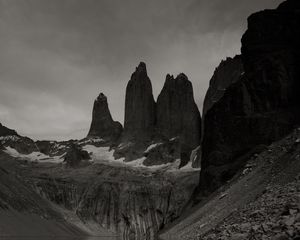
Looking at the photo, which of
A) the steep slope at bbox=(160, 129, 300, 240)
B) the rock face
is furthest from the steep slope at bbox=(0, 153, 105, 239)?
the steep slope at bbox=(160, 129, 300, 240)

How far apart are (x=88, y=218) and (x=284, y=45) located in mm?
115738

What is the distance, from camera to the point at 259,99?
94.0m

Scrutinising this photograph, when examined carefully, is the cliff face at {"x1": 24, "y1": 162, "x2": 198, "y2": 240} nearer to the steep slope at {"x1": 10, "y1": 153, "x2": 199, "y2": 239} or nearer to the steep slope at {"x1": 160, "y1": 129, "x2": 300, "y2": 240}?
the steep slope at {"x1": 10, "y1": 153, "x2": 199, "y2": 239}

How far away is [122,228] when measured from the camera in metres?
185

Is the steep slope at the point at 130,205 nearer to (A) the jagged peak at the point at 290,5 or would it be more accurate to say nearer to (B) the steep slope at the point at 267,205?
(A) the jagged peak at the point at 290,5

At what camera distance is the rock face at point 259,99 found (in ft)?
290

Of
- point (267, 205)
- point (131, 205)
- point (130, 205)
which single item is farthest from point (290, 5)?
point (130, 205)

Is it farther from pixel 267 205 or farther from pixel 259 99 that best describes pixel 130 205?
pixel 267 205

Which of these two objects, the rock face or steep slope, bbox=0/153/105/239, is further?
steep slope, bbox=0/153/105/239

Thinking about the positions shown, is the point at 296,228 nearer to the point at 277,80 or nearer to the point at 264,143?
the point at 264,143

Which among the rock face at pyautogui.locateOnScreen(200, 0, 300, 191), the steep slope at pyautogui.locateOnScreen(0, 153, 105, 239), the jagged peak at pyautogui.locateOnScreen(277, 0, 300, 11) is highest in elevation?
the jagged peak at pyautogui.locateOnScreen(277, 0, 300, 11)

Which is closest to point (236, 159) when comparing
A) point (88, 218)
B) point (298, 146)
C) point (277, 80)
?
point (277, 80)

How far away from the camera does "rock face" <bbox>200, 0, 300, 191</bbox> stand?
290ft

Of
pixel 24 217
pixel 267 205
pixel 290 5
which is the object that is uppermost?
pixel 290 5
